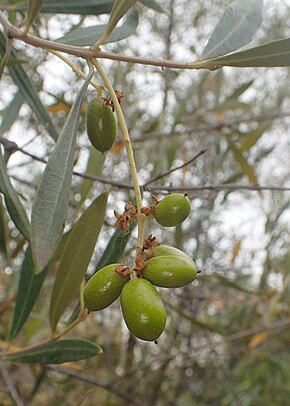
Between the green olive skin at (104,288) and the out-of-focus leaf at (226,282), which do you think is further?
the out-of-focus leaf at (226,282)

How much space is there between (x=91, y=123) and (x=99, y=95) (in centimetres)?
4

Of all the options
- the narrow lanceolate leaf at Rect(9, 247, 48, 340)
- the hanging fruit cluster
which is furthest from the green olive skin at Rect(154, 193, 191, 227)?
the narrow lanceolate leaf at Rect(9, 247, 48, 340)

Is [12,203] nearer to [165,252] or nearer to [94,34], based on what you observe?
[165,252]

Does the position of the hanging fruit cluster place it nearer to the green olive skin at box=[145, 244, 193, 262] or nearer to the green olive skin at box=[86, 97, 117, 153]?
the green olive skin at box=[145, 244, 193, 262]

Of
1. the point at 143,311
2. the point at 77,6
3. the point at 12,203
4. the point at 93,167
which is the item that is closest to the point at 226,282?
the point at 93,167

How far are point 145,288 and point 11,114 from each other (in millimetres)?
777

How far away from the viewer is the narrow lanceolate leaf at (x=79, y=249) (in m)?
0.82

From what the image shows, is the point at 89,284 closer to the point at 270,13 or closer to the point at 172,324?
the point at 172,324

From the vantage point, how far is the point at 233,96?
2197 millimetres

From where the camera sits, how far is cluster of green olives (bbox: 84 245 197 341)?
0.61 metres

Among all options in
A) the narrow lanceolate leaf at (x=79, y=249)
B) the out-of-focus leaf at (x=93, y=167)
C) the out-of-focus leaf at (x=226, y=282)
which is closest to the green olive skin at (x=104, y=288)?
the narrow lanceolate leaf at (x=79, y=249)

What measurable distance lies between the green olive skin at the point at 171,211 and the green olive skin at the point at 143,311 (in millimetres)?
98

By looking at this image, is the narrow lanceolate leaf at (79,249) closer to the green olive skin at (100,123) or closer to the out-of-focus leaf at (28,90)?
the green olive skin at (100,123)

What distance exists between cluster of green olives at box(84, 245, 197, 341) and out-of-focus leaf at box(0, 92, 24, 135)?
660mm
